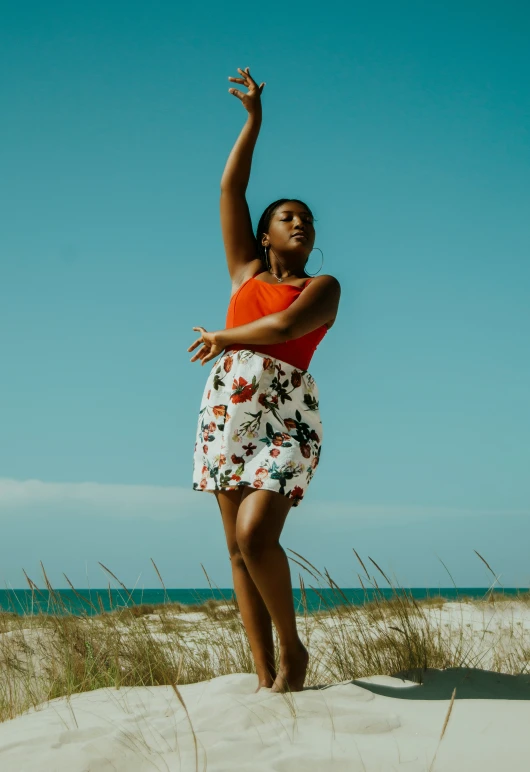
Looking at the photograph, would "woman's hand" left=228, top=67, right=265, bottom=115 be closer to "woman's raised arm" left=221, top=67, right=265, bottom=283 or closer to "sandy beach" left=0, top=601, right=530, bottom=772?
"woman's raised arm" left=221, top=67, right=265, bottom=283

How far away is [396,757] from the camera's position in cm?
190

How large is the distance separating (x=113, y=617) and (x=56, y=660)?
449mm

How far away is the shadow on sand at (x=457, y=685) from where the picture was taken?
8.91ft

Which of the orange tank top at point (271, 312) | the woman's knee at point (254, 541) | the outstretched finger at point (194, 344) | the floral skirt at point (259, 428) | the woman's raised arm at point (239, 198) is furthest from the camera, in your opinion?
the woman's raised arm at point (239, 198)

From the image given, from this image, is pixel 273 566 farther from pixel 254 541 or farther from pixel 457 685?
pixel 457 685

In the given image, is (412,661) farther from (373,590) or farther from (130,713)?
(130,713)

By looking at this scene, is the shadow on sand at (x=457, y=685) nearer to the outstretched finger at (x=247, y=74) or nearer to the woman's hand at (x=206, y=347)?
the woman's hand at (x=206, y=347)

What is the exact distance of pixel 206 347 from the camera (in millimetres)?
2973

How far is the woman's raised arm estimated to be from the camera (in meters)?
3.15

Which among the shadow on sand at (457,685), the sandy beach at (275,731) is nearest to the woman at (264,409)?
the sandy beach at (275,731)

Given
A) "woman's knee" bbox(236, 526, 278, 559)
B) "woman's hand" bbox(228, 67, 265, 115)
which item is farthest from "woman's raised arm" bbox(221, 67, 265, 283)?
"woman's knee" bbox(236, 526, 278, 559)

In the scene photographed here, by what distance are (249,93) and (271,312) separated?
1.08 metres

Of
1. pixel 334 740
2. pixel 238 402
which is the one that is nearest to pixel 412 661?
pixel 334 740

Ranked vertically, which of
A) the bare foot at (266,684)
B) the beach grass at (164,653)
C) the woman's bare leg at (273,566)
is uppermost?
the woman's bare leg at (273,566)
